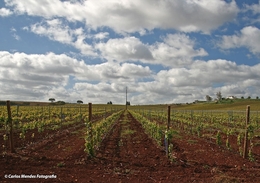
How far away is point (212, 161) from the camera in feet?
31.6

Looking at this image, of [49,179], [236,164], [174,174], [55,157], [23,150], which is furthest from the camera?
[23,150]

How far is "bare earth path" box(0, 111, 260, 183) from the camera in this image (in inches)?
290

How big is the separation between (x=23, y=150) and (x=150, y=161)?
557 cm

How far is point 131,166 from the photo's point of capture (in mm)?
8680

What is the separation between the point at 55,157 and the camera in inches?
392

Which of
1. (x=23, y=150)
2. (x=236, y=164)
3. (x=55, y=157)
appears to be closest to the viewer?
(x=236, y=164)

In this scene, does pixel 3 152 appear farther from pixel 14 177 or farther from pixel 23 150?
pixel 14 177

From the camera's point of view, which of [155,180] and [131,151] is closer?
[155,180]

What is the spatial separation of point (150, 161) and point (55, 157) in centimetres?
356

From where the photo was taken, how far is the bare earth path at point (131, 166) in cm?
736

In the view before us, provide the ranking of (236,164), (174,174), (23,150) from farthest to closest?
1. (23,150)
2. (236,164)
3. (174,174)

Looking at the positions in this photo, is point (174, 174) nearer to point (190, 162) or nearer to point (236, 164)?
point (190, 162)

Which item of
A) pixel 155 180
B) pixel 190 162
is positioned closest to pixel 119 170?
pixel 155 180

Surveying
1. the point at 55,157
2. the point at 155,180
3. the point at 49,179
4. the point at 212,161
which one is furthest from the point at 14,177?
the point at 212,161
